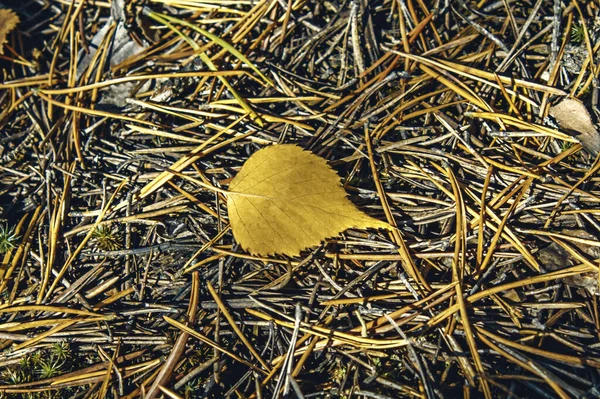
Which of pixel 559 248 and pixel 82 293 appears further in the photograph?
pixel 82 293

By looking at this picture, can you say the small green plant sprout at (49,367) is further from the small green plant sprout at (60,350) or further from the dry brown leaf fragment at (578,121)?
the dry brown leaf fragment at (578,121)

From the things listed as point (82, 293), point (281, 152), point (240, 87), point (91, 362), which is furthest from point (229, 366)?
point (240, 87)

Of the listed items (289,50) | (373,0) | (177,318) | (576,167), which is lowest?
(177,318)

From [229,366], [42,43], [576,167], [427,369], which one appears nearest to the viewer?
[427,369]

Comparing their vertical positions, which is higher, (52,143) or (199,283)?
(52,143)

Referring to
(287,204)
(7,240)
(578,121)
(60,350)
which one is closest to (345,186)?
(287,204)

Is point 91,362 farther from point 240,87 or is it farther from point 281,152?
point 240,87

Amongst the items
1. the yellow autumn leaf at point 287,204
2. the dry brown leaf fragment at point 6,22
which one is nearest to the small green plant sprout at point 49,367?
the yellow autumn leaf at point 287,204

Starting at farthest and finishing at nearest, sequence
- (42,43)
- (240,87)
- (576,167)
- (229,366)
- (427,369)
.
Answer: (42,43) → (240,87) → (576,167) → (229,366) → (427,369)

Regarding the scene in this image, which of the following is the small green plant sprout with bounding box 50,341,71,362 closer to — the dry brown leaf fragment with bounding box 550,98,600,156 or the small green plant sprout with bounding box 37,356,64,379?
the small green plant sprout with bounding box 37,356,64,379

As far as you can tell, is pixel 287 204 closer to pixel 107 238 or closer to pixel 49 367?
pixel 107 238
